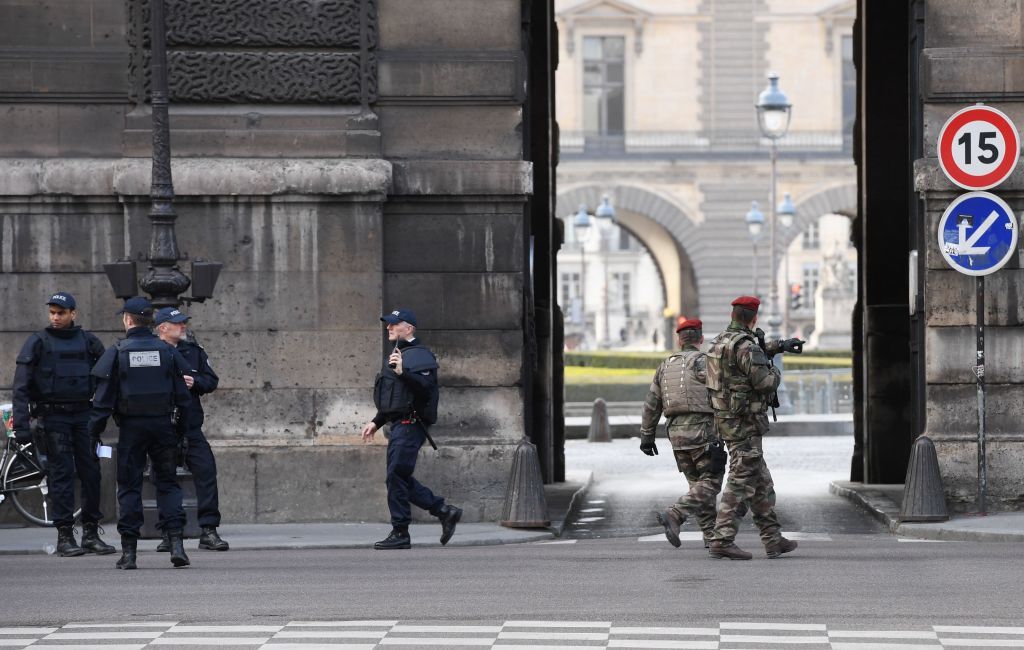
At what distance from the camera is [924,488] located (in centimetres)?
1662

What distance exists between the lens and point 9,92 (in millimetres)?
17312

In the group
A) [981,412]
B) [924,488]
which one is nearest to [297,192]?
[924,488]

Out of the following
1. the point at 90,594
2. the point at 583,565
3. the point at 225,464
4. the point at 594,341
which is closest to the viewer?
the point at 90,594

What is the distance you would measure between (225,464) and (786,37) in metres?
60.1

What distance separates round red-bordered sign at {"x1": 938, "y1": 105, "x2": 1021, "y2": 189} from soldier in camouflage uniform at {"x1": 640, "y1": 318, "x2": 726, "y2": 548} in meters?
2.65

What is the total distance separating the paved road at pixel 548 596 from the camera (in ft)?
34.6

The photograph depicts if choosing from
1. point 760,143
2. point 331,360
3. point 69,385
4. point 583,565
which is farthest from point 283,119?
point 760,143

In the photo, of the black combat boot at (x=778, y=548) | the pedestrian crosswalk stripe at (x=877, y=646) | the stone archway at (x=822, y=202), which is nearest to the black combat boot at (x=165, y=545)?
the black combat boot at (x=778, y=548)

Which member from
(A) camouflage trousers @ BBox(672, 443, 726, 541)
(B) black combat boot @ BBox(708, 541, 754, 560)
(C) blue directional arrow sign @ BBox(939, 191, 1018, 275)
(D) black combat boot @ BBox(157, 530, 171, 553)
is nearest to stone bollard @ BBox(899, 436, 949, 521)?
(C) blue directional arrow sign @ BBox(939, 191, 1018, 275)

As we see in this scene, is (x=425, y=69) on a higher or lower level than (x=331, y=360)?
higher

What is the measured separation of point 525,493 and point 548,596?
450cm

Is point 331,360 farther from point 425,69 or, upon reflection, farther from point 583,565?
point 583,565

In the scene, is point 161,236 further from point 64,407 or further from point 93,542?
point 93,542

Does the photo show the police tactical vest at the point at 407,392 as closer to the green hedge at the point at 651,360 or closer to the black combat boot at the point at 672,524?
the black combat boot at the point at 672,524
